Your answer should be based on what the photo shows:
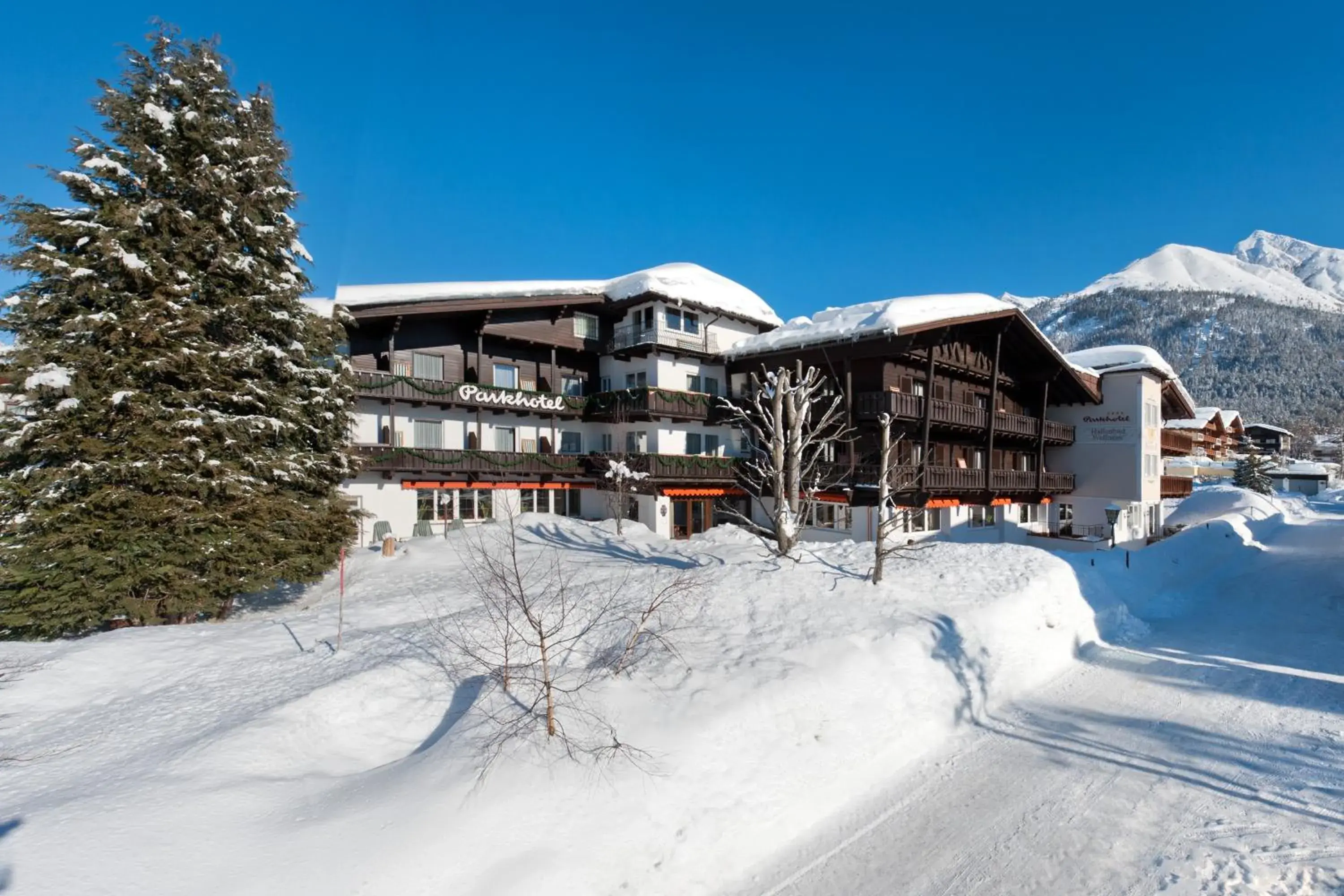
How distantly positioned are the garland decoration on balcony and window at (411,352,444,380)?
141 inches

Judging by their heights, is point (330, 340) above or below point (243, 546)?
above

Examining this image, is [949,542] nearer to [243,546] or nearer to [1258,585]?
[1258,585]

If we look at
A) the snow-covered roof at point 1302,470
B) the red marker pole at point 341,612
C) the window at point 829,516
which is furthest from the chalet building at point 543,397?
the snow-covered roof at point 1302,470

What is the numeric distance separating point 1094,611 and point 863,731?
11.0m

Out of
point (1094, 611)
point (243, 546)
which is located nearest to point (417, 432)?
point (243, 546)

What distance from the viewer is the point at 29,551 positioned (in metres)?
11.9

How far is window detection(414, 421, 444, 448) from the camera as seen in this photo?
2762 cm

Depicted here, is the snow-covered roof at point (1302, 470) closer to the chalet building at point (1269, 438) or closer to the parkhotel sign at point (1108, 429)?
the chalet building at point (1269, 438)

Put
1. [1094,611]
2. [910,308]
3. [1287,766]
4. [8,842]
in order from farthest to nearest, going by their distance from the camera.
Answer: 1. [910,308]
2. [1094,611]
3. [1287,766]
4. [8,842]

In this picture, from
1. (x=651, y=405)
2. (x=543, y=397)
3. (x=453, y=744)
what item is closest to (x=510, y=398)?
(x=543, y=397)

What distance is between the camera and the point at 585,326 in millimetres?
32031

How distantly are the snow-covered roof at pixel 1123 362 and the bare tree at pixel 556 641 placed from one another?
30.0 meters

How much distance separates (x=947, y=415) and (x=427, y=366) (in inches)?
919

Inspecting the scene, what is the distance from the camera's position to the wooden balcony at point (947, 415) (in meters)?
25.2
